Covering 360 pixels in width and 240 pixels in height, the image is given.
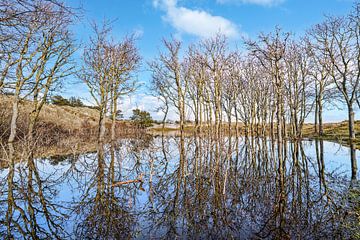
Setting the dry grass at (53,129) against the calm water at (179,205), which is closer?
the calm water at (179,205)

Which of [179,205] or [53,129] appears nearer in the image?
[179,205]

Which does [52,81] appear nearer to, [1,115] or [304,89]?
[1,115]

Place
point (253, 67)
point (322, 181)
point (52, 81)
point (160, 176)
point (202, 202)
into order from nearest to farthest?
point (202, 202) → point (322, 181) → point (160, 176) → point (52, 81) → point (253, 67)

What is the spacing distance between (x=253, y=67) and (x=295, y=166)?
26.3 metres

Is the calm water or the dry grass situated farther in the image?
the dry grass

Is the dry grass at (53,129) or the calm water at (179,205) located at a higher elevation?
the dry grass at (53,129)

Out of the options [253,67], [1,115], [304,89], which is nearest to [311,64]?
[304,89]

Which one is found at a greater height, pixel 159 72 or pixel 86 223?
pixel 159 72

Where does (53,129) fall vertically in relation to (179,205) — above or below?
above

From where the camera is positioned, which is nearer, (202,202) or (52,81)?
(202,202)

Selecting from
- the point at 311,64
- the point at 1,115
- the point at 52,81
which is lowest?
the point at 1,115

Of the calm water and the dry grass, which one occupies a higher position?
the dry grass

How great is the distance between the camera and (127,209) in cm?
529

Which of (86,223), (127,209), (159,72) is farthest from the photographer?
(159,72)
